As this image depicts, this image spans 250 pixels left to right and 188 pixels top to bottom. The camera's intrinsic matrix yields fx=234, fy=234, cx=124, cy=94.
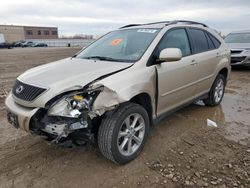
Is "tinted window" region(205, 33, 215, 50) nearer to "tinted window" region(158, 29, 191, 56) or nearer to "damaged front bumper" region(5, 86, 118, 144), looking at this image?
"tinted window" region(158, 29, 191, 56)

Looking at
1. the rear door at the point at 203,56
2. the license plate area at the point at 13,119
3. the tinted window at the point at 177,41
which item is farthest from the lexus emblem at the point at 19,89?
the rear door at the point at 203,56

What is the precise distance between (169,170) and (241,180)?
840 mm

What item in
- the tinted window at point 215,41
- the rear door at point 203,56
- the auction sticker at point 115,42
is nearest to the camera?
the auction sticker at point 115,42

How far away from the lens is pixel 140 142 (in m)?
3.25

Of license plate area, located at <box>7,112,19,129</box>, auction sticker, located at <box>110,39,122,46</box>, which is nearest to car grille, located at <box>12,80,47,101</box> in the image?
license plate area, located at <box>7,112,19,129</box>

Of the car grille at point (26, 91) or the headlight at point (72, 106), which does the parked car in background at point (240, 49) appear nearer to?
the headlight at point (72, 106)

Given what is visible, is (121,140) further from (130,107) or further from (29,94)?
(29,94)

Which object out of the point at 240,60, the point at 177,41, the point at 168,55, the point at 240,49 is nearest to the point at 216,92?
the point at 177,41

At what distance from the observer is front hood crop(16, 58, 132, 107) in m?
2.63

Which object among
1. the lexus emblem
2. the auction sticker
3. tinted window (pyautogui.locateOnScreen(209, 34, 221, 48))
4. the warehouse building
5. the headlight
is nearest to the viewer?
the headlight

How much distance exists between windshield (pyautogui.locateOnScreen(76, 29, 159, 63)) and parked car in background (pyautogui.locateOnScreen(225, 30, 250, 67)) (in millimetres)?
7550

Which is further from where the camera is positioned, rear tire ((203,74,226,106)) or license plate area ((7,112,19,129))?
rear tire ((203,74,226,106))

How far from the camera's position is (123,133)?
3002 mm

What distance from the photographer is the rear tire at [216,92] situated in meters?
5.15
